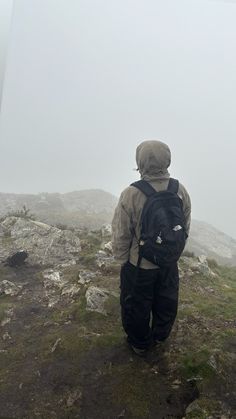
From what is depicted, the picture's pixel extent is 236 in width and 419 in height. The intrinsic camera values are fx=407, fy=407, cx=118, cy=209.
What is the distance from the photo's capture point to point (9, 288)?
32.4ft

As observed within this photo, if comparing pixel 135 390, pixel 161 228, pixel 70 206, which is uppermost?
pixel 161 228

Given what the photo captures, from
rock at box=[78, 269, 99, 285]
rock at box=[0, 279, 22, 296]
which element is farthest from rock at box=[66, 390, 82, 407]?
rock at box=[0, 279, 22, 296]

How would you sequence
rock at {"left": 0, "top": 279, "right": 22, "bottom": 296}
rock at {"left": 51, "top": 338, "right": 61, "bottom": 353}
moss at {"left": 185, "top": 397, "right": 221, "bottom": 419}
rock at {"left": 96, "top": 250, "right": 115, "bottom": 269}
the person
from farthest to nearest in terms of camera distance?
rock at {"left": 96, "top": 250, "right": 115, "bottom": 269}, rock at {"left": 0, "top": 279, "right": 22, "bottom": 296}, rock at {"left": 51, "top": 338, "right": 61, "bottom": 353}, the person, moss at {"left": 185, "top": 397, "right": 221, "bottom": 419}

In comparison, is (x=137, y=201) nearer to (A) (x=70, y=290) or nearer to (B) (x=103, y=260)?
(A) (x=70, y=290)

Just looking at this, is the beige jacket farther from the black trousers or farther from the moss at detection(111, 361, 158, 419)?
the moss at detection(111, 361, 158, 419)

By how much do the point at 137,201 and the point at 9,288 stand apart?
16.7ft

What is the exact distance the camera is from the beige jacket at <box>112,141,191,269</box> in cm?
621

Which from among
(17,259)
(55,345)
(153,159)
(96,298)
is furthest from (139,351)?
(17,259)

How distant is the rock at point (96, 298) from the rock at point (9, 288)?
1.98 meters

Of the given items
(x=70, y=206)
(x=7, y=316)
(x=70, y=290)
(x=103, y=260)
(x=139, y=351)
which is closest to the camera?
(x=139, y=351)

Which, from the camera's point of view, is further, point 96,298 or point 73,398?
point 96,298

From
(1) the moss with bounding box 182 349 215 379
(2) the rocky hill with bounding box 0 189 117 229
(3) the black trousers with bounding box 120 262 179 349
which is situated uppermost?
(3) the black trousers with bounding box 120 262 179 349

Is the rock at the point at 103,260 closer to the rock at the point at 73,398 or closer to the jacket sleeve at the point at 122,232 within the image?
the jacket sleeve at the point at 122,232

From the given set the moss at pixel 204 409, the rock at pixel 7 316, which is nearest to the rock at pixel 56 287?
the rock at pixel 7 316
